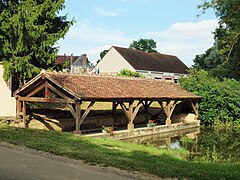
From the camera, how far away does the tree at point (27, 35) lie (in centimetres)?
1819

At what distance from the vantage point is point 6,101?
19766 millimetres

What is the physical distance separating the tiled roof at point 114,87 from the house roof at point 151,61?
21.2 meters

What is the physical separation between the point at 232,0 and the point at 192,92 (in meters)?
7.98

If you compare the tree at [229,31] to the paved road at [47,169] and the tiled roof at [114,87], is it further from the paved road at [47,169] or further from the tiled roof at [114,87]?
the paved road at [47,169]

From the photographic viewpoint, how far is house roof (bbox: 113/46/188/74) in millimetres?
47031

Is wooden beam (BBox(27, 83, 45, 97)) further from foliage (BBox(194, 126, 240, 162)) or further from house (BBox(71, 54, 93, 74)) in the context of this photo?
house (BBox(71, 54, 93, 74))

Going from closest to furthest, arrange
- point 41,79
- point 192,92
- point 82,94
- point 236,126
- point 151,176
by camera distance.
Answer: point 151,176, point 82,94, point 41,79, point 236,126, point 192,92

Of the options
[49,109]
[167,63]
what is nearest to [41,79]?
[49,109]

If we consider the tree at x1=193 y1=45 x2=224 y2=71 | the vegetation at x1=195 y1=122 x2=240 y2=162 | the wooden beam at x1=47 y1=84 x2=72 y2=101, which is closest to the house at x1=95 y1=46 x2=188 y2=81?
the tree at x1=193 y1=45 x2=224 y2=71

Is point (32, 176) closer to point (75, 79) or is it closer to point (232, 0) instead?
point (75, 79)

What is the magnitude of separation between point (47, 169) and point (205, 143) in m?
Result: 12.5

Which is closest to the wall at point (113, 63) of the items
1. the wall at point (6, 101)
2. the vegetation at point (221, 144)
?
the vegetation at point (221, 144)

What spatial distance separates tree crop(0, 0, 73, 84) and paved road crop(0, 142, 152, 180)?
11.5 m

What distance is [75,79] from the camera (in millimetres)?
18516
